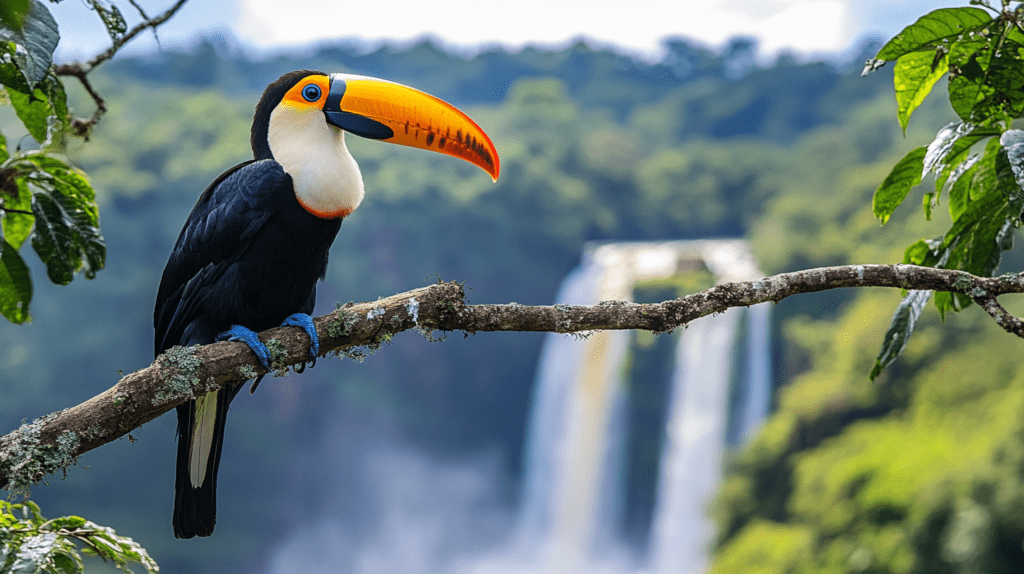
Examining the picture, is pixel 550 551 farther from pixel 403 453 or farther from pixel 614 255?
pixel 614 255

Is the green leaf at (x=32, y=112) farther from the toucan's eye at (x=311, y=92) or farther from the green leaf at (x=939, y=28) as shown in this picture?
the green leaf at (x=939, y=28)

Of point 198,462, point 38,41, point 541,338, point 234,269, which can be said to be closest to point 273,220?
point 234,269

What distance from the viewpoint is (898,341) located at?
2.67 metres

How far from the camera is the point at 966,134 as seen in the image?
2.36m

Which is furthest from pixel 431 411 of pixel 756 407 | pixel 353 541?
pixel 756 407

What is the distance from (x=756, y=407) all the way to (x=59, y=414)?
47.3ft

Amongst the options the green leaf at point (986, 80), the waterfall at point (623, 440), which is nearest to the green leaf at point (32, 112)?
the green leaf at point (986, 80)

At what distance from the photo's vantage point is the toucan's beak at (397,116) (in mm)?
2996

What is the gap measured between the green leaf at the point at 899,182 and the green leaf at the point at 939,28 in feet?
1.14

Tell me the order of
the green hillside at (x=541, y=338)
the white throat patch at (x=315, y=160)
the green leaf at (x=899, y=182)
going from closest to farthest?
the green leaf at (x=899, y=182) < the white throat patch at (x=315, y=160) < the green hillside at (x=541, y=338)

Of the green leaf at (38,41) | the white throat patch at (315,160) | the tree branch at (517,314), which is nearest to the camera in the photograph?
the green leaf at (38,41)

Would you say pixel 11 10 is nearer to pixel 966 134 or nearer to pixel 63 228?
pixel 63 228

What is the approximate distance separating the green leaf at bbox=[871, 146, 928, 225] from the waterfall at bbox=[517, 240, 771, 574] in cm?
1220

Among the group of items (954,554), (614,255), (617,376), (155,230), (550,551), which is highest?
(155,230)
